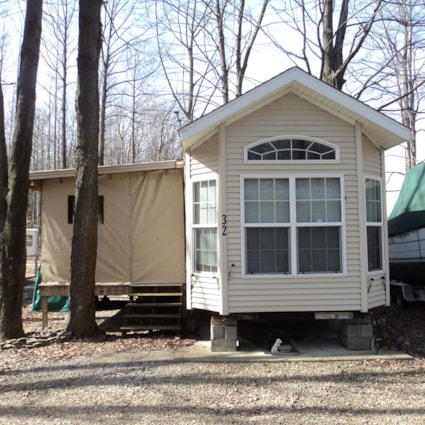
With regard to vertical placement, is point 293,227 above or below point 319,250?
above

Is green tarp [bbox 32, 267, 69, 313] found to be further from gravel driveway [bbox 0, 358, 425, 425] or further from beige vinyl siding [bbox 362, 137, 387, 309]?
beige vinyl siding [bbox 362, 137, 387, 309]

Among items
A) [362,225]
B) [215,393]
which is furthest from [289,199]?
[215,393]

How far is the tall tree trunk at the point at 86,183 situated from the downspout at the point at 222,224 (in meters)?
2.48

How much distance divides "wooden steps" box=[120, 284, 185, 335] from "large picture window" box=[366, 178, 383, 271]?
3545mm

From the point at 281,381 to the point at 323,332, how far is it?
111 inches

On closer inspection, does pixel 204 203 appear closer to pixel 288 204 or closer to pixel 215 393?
pixel 288 204

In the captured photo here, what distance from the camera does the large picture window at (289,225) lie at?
690 cm

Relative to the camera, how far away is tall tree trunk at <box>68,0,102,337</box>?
7.77 m

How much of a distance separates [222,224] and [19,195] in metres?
3.79

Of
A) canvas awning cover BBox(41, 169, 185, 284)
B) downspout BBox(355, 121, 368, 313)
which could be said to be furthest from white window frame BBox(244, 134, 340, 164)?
canvas awning cover BBox(41, 169, 185, 284)

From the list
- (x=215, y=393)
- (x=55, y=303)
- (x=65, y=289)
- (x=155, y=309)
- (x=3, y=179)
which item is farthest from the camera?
(x=55, y=303)

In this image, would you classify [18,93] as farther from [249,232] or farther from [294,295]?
[294,295]

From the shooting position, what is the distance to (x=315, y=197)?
6.96 meters

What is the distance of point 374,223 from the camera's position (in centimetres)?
736
